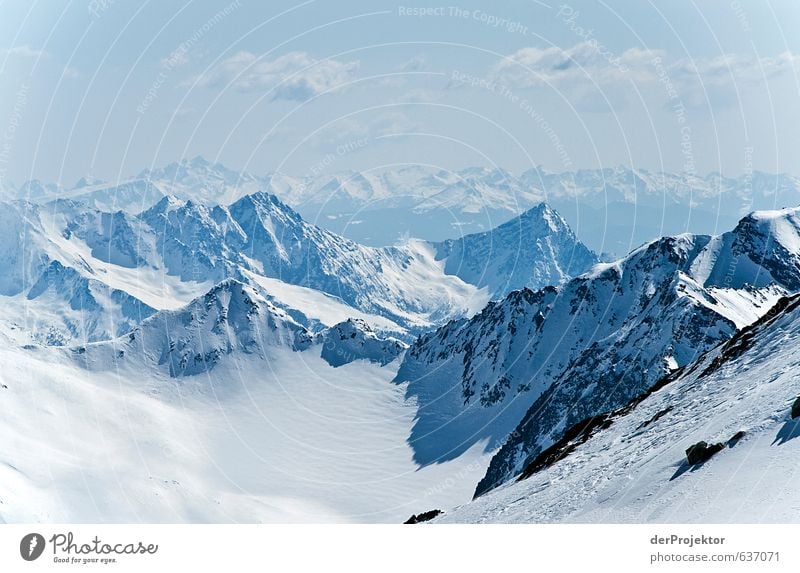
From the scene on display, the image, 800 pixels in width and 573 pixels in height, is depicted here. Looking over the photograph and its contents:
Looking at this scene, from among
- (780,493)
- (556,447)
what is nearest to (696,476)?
(780,493)

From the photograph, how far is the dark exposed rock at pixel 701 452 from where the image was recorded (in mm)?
45156

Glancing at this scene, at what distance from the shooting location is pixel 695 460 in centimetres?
4597

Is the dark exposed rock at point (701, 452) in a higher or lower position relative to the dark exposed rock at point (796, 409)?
lower

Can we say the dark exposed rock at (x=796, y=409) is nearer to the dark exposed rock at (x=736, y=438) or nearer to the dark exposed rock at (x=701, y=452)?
the dark exposed rock at (x=736, y=438)

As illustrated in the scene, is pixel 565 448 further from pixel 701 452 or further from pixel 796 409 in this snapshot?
pixel 796 409

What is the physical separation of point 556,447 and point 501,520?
3386cm

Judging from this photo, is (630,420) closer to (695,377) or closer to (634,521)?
(695,377)

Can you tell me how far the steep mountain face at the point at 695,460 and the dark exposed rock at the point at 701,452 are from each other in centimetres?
7

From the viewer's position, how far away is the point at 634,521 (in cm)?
4306

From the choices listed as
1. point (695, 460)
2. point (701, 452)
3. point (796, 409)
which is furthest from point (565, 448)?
point (796, 409)

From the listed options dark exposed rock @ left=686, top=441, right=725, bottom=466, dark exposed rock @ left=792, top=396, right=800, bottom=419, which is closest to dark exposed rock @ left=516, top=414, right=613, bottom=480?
dark exposed rock @ left=686, top=441, right=725, bottom=466

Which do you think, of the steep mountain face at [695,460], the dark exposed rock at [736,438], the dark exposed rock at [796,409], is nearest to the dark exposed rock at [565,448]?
the steep mountain face at [695,460]

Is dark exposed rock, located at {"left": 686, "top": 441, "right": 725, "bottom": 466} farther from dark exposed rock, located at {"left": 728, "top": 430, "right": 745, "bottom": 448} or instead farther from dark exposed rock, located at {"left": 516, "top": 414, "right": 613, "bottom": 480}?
dark exposed rock, located at {"left": 516, "top": 414, "right": 613, "bottom": 480}
